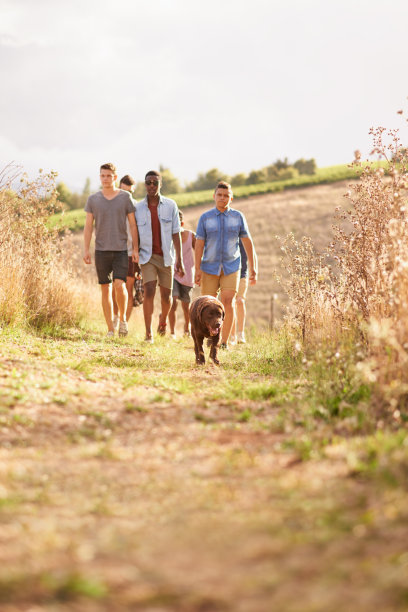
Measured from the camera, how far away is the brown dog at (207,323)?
745 cm

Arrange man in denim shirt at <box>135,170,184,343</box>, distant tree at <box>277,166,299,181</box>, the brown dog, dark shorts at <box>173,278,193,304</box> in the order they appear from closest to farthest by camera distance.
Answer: the brown dog → man in denim shirt at <box>135,170,184,343</box> → dark shorts at <box>173,278,193,304</box> → distant tree at <box>277,166,299,181</box>

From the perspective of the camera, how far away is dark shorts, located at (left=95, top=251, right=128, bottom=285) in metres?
9.09

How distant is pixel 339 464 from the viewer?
11.1 feet

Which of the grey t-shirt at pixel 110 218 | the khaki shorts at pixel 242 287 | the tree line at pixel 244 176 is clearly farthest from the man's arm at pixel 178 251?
the tree line at pixel 244 176

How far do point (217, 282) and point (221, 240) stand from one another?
61 cm

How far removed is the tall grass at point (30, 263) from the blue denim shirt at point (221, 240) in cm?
258

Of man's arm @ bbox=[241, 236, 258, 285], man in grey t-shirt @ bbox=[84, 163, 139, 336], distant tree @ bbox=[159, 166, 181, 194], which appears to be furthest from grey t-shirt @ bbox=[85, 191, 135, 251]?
distant tree @ bbox=[159, 166, 181, 194]

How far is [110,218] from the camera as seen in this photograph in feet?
29.7

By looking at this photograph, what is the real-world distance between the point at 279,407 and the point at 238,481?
187cm

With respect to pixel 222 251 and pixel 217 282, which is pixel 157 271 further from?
pixel 222 251

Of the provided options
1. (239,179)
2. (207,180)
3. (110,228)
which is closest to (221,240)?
(110,228)

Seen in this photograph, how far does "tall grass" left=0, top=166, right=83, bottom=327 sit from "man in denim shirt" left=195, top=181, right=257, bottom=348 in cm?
242

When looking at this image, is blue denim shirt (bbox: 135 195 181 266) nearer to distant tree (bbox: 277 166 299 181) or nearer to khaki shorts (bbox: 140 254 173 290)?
khaki shorts (bbox: 140 254 173 290)

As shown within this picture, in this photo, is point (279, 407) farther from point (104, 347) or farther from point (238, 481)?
point (104, 347)
